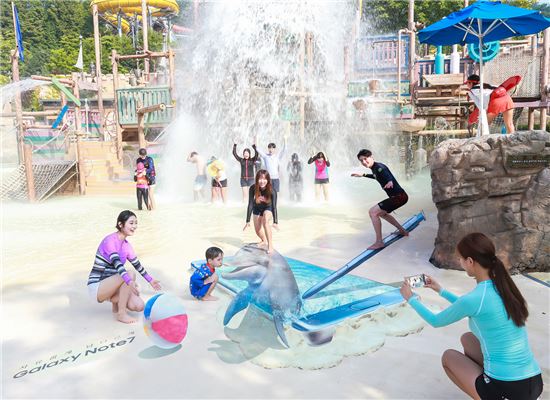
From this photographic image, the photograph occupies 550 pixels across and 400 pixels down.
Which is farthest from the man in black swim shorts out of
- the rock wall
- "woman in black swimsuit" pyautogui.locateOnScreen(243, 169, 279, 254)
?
"woman in black swimsuit" pyautogui.locateOnScreen(243, 169, 279, 254)

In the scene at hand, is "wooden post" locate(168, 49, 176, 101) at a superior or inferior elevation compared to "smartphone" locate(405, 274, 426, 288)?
superior

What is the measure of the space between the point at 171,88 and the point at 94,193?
173 inches

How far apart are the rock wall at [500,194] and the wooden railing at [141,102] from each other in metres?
12.7

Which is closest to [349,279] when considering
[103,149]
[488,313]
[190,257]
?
[190,257]

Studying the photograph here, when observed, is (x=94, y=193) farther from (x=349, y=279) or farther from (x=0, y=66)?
(x=0, y=66)

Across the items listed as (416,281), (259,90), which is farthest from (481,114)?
(259,90)

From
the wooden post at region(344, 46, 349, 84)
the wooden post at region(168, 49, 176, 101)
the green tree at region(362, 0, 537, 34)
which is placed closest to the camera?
the wooden post at region(168, 49, 176, 101)

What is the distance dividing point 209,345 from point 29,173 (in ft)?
38.5

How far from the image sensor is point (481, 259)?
2643mm

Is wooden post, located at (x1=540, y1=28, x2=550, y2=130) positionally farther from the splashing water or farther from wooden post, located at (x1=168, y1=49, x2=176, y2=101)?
wooden post, located at (x1=168, y1=49, x2=176, y2=101)

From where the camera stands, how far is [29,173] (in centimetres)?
1375

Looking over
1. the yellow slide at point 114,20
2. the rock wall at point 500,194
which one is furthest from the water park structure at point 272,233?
the yellow slide at point 114,20

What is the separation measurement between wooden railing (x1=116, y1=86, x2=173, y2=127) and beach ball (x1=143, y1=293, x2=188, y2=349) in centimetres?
1395

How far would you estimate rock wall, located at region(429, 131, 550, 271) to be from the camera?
234 inches
